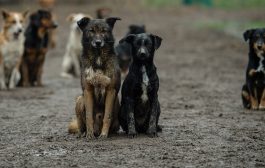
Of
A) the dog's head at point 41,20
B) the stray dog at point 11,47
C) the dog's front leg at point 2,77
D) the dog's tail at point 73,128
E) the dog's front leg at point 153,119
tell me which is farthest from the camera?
the dog's head at point 41,20

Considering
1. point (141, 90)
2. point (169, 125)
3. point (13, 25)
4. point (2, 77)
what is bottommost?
point (169, 125)

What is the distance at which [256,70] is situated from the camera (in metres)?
11.5

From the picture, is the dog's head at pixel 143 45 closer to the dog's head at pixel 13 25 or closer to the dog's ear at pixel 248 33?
the dog's ear at pixel 248 33

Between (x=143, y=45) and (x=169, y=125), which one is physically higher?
(x=143, y=45)

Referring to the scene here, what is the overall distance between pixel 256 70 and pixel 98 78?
3.51 m

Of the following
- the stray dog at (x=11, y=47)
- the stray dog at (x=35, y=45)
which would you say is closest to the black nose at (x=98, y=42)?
the stray dog at (x=11, y=47)

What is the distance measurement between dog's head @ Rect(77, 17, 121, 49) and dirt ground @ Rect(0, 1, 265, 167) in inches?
47.1

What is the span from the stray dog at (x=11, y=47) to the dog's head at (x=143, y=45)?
21.8ft

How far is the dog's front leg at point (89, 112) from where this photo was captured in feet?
29.3

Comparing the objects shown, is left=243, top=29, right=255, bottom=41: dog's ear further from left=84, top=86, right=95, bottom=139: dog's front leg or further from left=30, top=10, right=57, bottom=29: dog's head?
left=30, top=10, right=57, bottom=29: dog's head

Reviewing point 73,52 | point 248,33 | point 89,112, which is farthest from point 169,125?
point 73,52

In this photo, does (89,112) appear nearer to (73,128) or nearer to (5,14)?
(73,128)

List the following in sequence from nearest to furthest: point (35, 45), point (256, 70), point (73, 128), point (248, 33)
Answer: point (73, 128) → point (256, 70) → point (248, 33) → point (35, 45)

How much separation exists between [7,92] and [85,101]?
6348 millimetres
